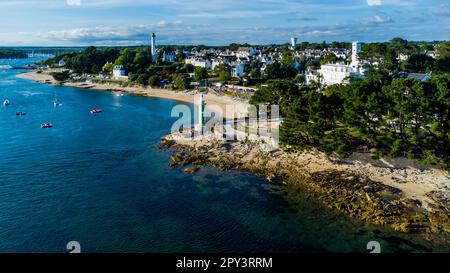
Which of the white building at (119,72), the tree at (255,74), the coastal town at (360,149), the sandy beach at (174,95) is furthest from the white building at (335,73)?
the white building at (119,72)

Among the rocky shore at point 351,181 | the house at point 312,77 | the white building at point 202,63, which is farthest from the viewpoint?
the white building at point 202,63

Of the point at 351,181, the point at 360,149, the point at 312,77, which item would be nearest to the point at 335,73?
the point at 312,77

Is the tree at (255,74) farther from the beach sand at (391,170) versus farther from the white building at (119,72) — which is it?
the beach sand at (391,170)

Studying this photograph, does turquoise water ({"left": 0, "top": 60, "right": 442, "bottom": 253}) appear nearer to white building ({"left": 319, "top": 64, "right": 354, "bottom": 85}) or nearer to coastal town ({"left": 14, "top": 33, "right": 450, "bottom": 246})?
coastal town ({"left": 14, "top": 33, "right": 450, "bottom": 246})

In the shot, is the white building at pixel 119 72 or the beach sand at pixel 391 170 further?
the white building at pixel 119 72

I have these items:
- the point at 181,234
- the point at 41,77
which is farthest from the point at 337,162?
the point at 41,77

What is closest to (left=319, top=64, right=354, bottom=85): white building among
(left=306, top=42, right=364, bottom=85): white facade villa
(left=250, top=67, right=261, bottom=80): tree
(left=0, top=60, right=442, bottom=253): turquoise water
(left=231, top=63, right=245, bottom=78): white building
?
(left=306, top=42, right=364, bottom=85): white facade villa

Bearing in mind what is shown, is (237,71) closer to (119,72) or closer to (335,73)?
(335,73)
